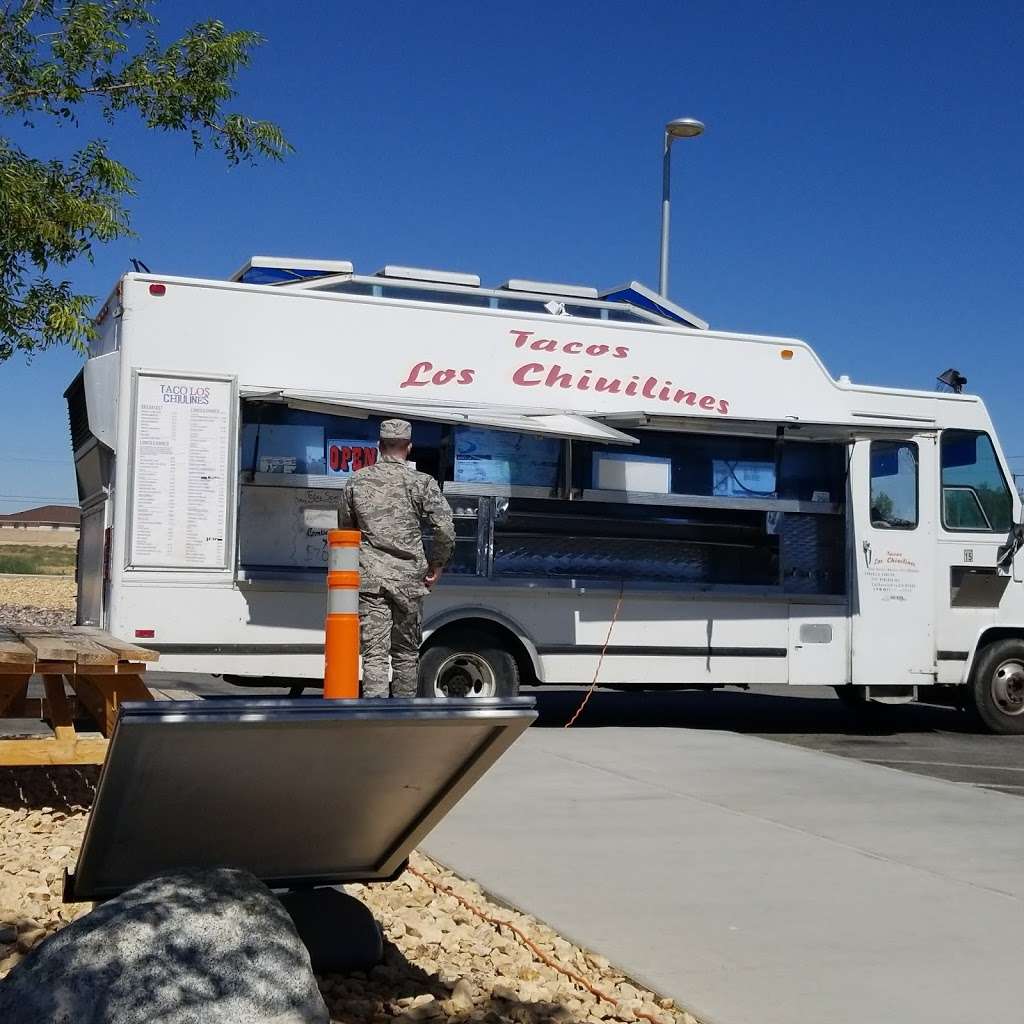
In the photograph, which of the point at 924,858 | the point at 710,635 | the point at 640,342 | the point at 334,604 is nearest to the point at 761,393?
the point at 640,342

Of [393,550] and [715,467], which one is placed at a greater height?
[715,467]

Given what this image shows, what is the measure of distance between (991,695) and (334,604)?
26.5 feet

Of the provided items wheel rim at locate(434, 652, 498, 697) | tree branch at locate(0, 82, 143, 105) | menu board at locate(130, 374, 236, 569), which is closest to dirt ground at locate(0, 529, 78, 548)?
wheel rim at locate(434, 652, 498, 697)

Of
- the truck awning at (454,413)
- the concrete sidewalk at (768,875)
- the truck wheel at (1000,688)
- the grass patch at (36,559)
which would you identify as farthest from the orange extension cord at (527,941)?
the grass patch at (36,559)

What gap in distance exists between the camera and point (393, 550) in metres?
A: 7.38

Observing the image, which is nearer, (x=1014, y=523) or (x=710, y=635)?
(x=710, y=635)

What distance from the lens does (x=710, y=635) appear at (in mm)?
10680

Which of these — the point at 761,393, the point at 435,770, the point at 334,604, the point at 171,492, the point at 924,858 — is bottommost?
the point at 924,858

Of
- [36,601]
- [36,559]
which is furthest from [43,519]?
[36,601]

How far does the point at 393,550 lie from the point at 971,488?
6194 mm

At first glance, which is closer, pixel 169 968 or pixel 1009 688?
pixel 169 968

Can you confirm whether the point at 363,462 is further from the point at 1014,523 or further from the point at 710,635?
the point at 1014,523

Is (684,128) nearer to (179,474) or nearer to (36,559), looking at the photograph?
(179,474)

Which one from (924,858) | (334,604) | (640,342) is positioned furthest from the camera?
(640,342)
